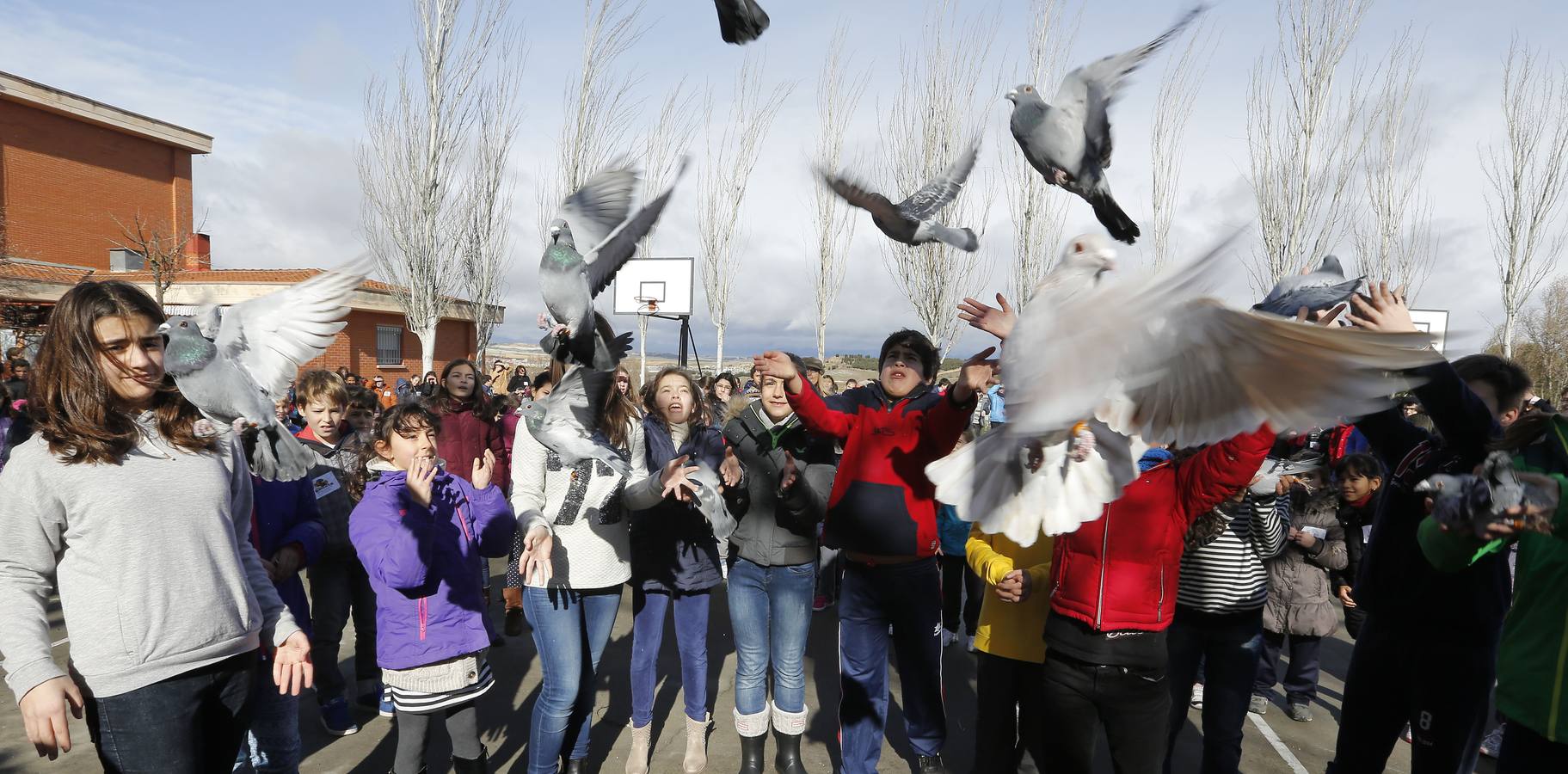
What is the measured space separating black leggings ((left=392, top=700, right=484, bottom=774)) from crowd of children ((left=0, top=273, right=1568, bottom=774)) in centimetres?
1

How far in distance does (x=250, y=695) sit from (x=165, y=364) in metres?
1.02

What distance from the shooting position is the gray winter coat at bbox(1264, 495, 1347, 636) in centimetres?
403

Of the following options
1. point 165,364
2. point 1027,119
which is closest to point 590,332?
point 165,364

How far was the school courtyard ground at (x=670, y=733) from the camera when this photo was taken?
3.46m

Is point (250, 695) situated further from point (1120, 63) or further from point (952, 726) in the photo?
point (952, 726)

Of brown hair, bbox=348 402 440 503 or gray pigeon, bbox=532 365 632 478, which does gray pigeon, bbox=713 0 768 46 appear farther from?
brown hair, bbox=348 402 440 503

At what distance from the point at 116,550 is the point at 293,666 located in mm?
570

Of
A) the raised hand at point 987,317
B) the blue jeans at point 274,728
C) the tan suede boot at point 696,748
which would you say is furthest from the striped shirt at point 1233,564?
the blue jeans at point 274,728

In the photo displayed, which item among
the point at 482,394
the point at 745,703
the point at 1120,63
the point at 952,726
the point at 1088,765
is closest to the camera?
the point at 1120,63

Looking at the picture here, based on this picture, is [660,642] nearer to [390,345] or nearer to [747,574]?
[747,574]

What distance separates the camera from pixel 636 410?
3062 mm

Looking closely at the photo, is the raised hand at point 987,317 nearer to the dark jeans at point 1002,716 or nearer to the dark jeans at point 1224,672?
the dark jeans at point 1002,716

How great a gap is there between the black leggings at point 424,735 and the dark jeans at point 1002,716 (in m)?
1.99

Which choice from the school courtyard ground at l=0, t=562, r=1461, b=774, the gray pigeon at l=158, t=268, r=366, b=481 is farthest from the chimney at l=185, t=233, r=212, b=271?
the gray pigeon at l=158, t=268, r=366, b=481
